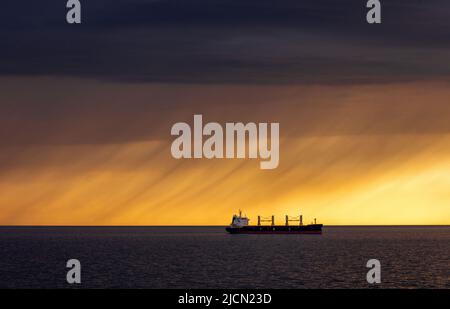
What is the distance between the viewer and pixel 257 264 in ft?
327

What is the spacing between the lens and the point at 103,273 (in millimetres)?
85062

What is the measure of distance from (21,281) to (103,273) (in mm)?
10375

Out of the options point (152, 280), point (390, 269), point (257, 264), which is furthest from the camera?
point (257, 264)

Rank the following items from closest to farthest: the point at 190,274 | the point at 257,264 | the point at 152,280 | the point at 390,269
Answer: the point at 152,280 < the point at 190,274 < the point at 390,269 < the point at 257,264
